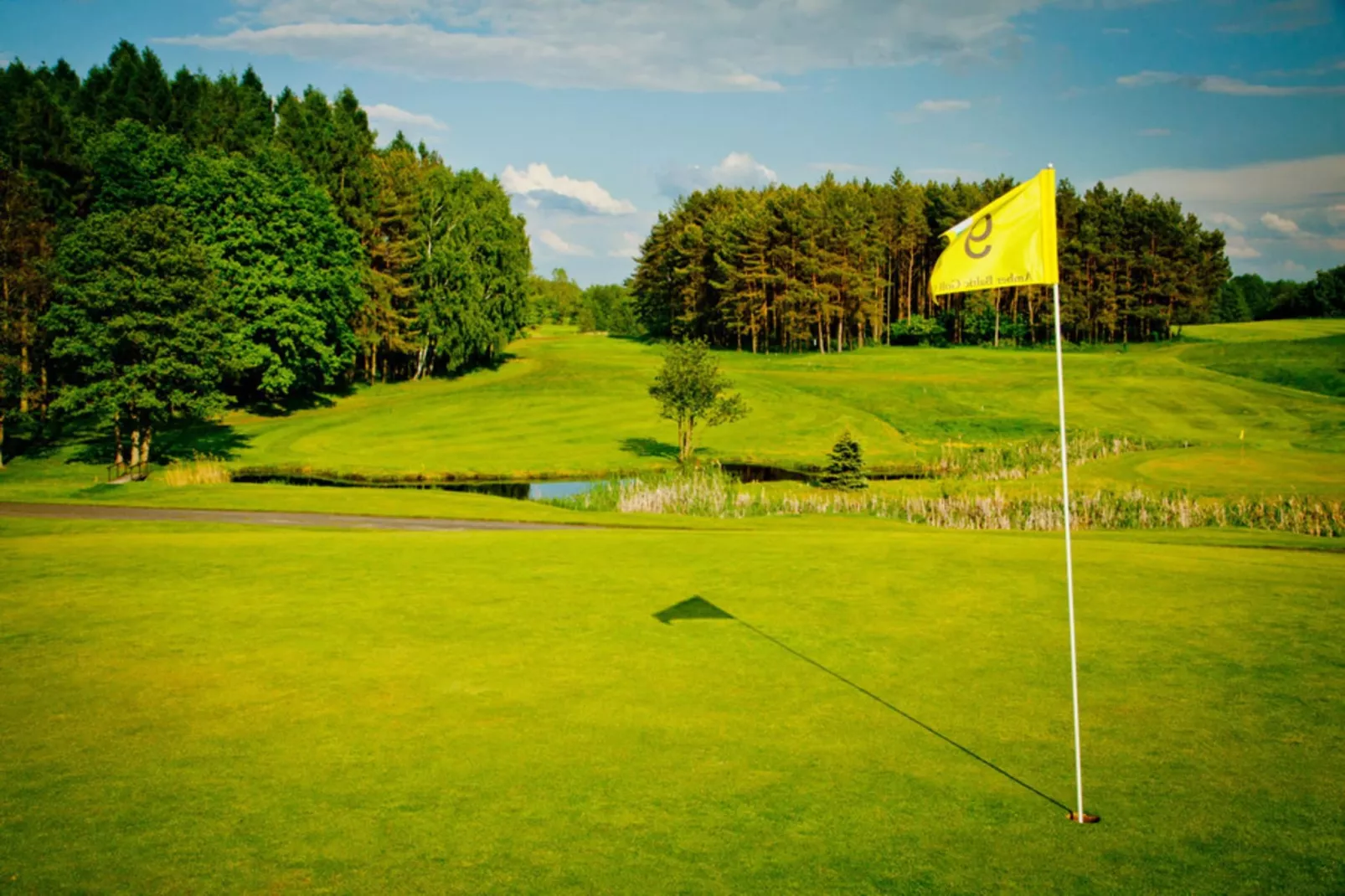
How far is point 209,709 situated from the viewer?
11625 mm

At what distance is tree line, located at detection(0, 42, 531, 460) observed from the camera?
4434cm

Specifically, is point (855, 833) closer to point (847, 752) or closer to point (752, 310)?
point (847, 752)

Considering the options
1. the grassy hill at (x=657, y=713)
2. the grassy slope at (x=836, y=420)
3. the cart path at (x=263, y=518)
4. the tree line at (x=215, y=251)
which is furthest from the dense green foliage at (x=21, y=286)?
Result: the grassy hill at (x=657, y=713)

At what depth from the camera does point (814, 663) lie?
13.6 metres

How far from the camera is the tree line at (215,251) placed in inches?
1746

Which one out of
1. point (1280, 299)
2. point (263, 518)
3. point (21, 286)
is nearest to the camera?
point (263, 518)

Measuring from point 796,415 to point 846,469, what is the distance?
81.8 ft

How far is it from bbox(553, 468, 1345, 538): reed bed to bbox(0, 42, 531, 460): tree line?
2267 cm

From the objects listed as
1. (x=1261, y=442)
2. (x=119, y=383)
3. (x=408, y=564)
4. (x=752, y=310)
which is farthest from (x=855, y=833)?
(x=752, y=310)

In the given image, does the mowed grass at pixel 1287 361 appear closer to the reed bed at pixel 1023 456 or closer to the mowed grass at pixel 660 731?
the reed bed at pixel 1023 456

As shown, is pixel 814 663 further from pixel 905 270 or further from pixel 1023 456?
pixel 905 270

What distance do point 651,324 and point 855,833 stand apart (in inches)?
5853

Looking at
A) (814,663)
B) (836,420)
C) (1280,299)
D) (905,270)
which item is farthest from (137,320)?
(1280,299)

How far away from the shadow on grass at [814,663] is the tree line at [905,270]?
90.0 metres
